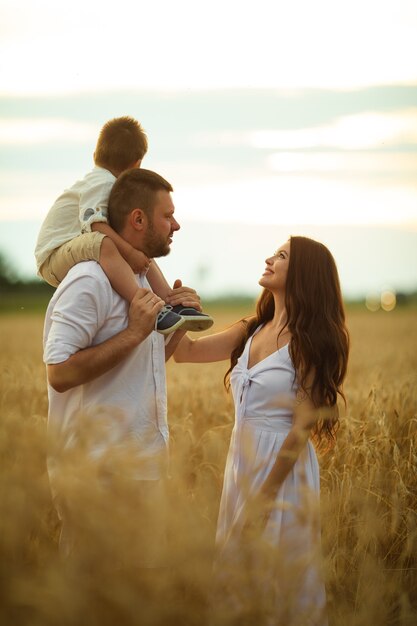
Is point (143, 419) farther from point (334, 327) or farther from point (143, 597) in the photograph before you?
point (143, 597)

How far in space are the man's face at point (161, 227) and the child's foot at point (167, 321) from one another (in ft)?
0.86

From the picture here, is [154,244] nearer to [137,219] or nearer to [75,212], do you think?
[137,219]

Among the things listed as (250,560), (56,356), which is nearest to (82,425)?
(250,560)

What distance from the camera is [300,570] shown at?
1717 millimetres

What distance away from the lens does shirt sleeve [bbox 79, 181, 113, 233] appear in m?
3.39

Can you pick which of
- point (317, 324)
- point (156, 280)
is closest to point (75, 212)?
point (156, 280)

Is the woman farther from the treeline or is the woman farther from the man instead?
the treeline

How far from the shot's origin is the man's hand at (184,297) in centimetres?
343

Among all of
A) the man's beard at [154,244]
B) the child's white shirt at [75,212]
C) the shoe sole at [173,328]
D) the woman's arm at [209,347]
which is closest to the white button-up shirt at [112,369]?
the shoe sole at [173,328]

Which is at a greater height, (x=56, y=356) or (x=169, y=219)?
(x=169, y=219)

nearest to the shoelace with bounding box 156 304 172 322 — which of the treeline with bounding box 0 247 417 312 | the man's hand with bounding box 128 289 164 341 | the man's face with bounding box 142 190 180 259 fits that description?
the man's hand with bounding box 128 289 164 341

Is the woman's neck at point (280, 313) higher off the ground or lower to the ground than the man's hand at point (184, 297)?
lower

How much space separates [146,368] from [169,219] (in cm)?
62

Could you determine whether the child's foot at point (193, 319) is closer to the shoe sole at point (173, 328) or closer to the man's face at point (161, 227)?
the shoe sole at point (173, 328)
